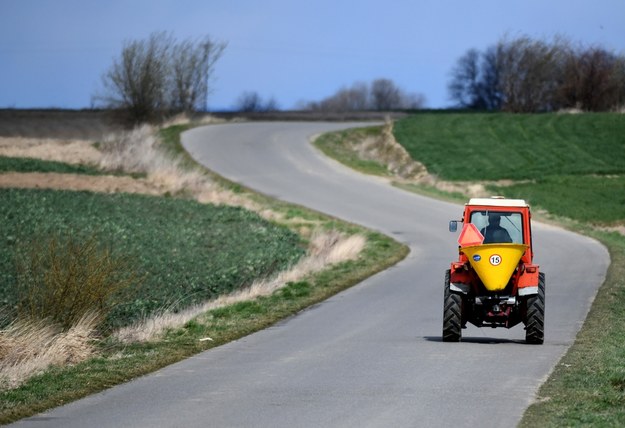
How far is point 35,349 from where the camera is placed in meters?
16.3

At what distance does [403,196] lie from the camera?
52750 millimetres

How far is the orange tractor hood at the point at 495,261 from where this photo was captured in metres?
18.2

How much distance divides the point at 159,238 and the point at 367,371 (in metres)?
21.2

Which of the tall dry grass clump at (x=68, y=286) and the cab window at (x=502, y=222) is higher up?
the cab window at (x=502, y=222)

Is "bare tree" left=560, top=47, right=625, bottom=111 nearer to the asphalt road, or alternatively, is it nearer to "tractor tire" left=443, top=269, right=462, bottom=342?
the asphalt road

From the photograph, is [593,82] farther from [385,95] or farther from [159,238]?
[385,95]

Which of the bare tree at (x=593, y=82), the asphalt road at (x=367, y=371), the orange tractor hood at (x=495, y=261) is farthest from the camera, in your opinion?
the bare tree at (x=593, y=82)

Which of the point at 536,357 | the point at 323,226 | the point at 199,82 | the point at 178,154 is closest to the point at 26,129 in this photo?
the point at 199,82

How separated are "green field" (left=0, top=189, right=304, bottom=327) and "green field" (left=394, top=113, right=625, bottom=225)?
49.0ft

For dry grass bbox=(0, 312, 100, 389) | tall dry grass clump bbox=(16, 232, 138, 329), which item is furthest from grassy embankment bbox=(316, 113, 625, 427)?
tall dry grass clump bbox=(16, 232, 138, 329)

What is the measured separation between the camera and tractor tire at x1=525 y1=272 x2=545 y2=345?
1834cm

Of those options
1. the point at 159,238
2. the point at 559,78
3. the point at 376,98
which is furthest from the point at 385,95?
the point at 159,238

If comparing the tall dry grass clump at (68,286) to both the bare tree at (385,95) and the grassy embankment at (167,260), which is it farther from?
the bare tree at (385,95)

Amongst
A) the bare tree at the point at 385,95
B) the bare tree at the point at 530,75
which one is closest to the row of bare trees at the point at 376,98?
the bare tree at the point at 385,95
